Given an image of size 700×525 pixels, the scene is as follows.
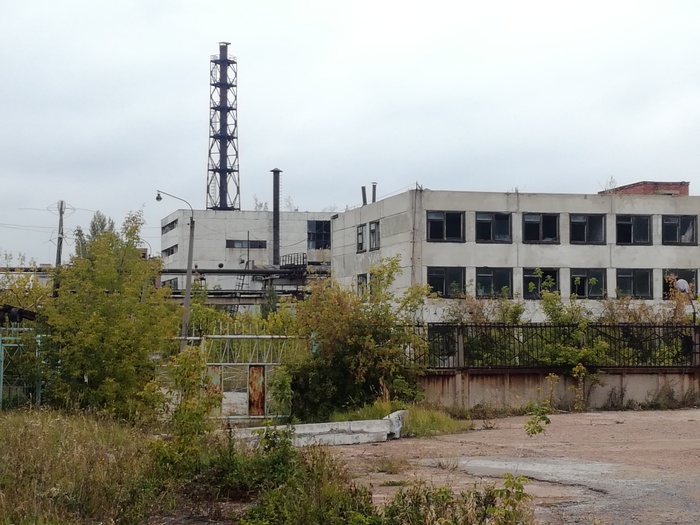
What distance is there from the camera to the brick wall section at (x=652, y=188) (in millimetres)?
58500

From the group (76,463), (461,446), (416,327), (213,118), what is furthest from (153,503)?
(213,118)

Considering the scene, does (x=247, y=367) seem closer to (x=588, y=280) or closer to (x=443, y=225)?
(x=443, y=225)

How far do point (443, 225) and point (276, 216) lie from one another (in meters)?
32.4

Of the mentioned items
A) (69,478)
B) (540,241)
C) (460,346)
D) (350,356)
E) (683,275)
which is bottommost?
(69,478)

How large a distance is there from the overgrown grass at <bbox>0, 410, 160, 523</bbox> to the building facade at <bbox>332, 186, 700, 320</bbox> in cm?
3805

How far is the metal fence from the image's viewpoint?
24844 mm

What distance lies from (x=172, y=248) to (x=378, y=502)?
80.4 m

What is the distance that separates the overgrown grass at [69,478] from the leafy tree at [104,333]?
6.12m

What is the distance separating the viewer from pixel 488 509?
789 centimetres

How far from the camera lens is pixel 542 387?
24.9 metres

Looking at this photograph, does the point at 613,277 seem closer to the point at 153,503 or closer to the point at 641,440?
the point at 641,440

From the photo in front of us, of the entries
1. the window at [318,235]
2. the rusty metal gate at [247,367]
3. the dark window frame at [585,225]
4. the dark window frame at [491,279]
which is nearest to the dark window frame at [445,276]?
the dark window frame at [491,279]

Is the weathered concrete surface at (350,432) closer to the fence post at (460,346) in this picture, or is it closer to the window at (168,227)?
the fence post at (460,346)

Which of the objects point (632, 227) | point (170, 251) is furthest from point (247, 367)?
point (170, 251)
